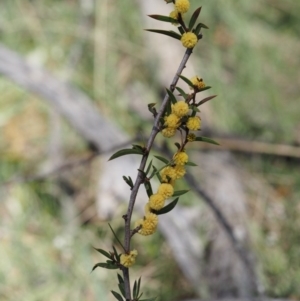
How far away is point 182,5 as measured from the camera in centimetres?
46

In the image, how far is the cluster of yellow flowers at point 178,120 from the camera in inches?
18.4

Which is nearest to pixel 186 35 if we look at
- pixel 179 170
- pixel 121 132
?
pixel 179 170

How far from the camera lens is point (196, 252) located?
1339 millimetres

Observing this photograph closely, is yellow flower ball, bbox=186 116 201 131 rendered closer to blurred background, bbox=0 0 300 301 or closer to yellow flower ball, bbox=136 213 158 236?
yellow flower ball, bbox=136 213 158 236

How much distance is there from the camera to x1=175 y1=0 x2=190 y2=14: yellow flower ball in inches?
17.8

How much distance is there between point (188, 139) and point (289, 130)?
4.50 feet

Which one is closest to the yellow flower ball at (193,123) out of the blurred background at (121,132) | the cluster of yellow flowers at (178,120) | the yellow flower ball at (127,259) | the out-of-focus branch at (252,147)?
the cluster of yellow flowers at (178,120)

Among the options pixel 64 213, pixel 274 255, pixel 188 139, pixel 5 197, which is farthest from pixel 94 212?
pixel 188 139

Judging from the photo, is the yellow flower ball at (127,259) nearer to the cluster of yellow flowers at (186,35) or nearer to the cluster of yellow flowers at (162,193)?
the cluster of yellow flowers at (162,193)

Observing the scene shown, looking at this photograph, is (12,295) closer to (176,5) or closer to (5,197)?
(5,197)

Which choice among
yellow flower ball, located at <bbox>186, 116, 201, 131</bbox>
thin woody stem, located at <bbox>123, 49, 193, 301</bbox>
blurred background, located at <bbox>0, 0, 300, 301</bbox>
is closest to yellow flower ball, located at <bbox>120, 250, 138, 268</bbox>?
thin woody stem, located at <bbox>123, 49, 193, 301</bbox>

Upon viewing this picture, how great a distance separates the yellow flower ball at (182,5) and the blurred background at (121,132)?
2.68 ft

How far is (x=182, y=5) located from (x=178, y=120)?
0.29 feet

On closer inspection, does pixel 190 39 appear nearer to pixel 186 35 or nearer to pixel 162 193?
pixel 186 35
